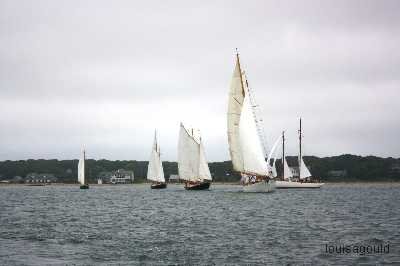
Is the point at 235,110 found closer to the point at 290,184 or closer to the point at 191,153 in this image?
the point at 191,153

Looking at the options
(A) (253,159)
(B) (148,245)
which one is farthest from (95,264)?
(A) (253,159)

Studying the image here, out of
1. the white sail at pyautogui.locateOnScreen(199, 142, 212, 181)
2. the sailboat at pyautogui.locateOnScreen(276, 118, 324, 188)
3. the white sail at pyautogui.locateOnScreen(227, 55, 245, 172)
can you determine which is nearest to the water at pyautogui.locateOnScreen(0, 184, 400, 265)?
the white sail at pyautogui.locateOnScreen(227, 55, 245, 172)

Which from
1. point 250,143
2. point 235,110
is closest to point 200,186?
point 235,110

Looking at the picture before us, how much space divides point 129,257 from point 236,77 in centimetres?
5944

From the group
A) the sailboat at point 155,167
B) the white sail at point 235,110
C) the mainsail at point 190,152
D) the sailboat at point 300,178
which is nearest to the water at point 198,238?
Answer: the white sail at point 235,110

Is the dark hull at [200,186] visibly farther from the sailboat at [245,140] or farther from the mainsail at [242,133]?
the mainsail at [242,133]

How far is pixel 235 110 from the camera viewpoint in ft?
284

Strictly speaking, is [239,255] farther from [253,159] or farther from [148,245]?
[253,159]

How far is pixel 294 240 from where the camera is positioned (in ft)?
116

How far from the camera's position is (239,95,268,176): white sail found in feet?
264

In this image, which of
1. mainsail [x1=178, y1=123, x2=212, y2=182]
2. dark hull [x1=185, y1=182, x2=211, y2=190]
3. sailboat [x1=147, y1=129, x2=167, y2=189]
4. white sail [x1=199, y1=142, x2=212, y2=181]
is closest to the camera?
mainsail [x1=178, y1=123, x2=212, y2=182]

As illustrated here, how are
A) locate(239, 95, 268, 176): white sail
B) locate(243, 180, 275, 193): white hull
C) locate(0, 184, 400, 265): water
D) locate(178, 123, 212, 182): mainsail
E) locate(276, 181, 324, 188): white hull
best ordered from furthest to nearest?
locate(276, 181, 324, 188): white hull
locate(178, 123, 212, 182): mainsail
locate(243, 180, 275, 193): white hull
locate(239, 95, 268, 176): white sail
locate(0, 184, 400, 265): water

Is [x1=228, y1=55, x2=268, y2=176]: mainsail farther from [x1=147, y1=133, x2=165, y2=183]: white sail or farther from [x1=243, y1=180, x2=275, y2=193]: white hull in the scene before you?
[x1=147, y1=133, x2=165, y2=183]: white sail

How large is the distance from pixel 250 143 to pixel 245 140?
865mm
